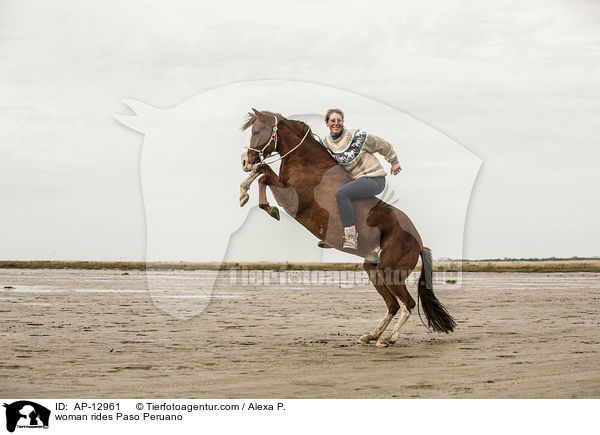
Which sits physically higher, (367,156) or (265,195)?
(367,156)

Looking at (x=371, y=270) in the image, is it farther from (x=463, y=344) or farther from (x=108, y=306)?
(x=108, y=306)

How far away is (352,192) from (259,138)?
1.39m

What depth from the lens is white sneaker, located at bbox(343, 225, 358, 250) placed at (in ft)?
29.7

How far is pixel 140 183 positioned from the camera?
28.8ft

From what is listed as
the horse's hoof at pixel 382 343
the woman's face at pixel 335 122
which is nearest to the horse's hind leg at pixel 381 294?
the horse's hoof at pixel 382 343

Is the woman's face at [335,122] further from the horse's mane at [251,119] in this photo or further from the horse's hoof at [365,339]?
the horse's hoof at [365,339]

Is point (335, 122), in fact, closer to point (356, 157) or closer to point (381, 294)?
point (356, 157)

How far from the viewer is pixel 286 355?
878 cm

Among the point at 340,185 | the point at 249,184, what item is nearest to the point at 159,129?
the point at 249,184

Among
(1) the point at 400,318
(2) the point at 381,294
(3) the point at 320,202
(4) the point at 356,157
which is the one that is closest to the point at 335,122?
(4) the point at 356,157

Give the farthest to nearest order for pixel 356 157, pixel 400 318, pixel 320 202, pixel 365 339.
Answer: pixel 365 339
pixel 400 318
pixel 356 157
pixel 320 202

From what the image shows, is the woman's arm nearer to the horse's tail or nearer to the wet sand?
the horse's tail

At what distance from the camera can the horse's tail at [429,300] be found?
33.3 feet
